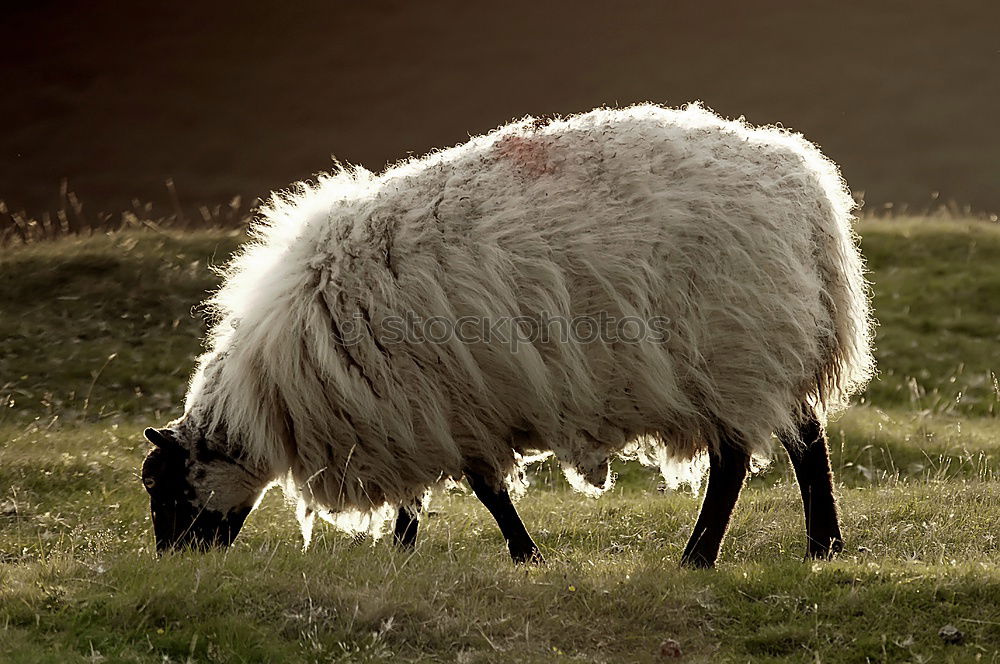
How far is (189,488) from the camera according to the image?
20.4 feet

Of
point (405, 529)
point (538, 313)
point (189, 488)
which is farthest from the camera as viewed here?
point (405, 529)

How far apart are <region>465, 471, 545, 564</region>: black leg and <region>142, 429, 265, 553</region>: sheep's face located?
4.40 ft

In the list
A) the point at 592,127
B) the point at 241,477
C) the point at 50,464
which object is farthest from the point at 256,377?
the point at 50,464

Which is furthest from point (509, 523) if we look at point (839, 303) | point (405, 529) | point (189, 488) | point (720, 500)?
point (839, 303)

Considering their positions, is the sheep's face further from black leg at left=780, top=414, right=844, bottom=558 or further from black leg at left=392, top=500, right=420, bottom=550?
black leg at left=780, top=414, right=844, bottom=558

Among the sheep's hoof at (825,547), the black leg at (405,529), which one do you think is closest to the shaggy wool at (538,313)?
the black leg at (405,529)

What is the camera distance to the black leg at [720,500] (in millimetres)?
6203

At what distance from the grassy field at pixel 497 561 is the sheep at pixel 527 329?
0.52 metres

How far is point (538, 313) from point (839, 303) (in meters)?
1.84

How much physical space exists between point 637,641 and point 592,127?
286cm

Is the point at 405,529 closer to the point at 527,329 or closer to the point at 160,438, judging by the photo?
the point at 160,438

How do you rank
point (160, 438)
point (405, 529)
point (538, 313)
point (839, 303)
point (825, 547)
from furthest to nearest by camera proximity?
1. point (405, 529)
2. point (825, 547)
3. point (839, 303)
4. point (160, 438)
5. point (538, 313)

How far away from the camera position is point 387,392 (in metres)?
5.89

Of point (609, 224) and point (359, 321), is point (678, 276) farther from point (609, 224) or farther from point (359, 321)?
point (359, 321)
